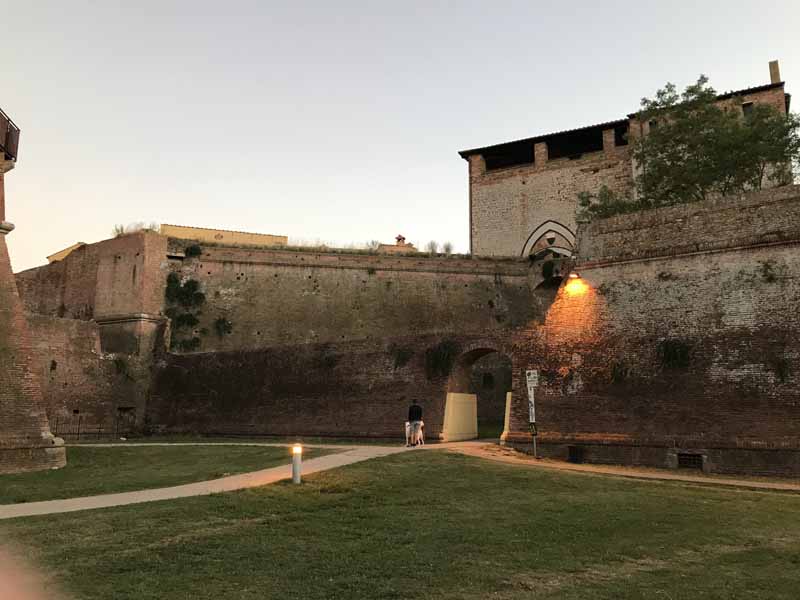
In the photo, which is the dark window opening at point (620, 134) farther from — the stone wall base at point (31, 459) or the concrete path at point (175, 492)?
the stone wall base at point (31, 459)

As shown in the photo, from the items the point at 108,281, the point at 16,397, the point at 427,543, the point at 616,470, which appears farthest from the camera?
the point at 108,281

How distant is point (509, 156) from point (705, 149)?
14867 millimetres

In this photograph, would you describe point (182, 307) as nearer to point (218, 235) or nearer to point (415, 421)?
point (218, 235)

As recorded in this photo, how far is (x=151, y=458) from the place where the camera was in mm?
16109

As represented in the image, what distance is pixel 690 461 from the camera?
568 inches

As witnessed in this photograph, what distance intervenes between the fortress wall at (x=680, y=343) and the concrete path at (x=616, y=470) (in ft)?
2.48

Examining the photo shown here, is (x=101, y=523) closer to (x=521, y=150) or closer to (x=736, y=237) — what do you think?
(x=736, y=237)

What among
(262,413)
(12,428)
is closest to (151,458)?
(12,428)

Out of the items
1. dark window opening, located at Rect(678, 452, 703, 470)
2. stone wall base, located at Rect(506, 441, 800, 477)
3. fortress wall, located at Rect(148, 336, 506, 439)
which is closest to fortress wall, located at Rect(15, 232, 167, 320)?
fortress wall, located at Rect(148, 336, 506, 439)

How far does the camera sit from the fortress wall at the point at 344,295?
30062 millimetres

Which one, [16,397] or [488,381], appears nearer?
[16,397]

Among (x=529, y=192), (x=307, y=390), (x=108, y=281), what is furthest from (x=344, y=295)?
(x=529, y=192)

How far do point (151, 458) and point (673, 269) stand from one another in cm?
1379

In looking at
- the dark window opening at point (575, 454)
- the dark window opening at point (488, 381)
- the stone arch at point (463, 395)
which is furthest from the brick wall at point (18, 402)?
the dark window opening at point (488, 381)
